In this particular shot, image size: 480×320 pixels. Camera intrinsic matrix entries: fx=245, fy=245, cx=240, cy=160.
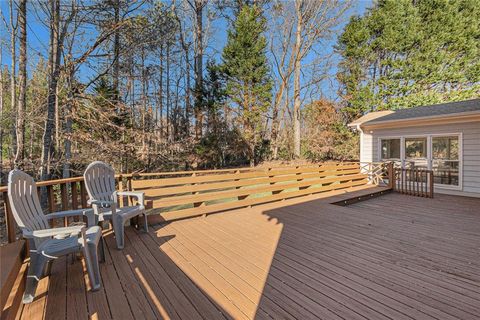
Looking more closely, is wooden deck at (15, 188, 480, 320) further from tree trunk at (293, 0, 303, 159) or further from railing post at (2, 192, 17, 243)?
tree trunk at (293, 0, 303, 159)

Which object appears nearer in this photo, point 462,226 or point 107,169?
point 107,169

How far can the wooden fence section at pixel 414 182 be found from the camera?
6411mm

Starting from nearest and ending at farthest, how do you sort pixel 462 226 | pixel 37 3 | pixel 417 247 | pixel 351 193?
pixel 417 247
pixel 462 226
pixel 37 3
pixel 351 193

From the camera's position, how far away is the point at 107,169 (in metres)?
3.52

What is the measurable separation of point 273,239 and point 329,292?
4.35ft

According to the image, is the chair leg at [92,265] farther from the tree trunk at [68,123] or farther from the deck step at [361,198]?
the tree trunk at [68,123]

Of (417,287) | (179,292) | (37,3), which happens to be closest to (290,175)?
(417,287)

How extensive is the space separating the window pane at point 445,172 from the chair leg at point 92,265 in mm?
8312

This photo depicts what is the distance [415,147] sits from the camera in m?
7.39

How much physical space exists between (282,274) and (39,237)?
2.15 meters

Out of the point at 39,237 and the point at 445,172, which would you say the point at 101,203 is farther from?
the point at 445,172

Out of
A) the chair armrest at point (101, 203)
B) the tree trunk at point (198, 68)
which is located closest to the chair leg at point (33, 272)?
the chair armrest at point (101, 203)

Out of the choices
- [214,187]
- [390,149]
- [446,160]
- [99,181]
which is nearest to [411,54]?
[390,149]

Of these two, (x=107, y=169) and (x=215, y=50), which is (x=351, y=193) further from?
(x=215, y=50)
